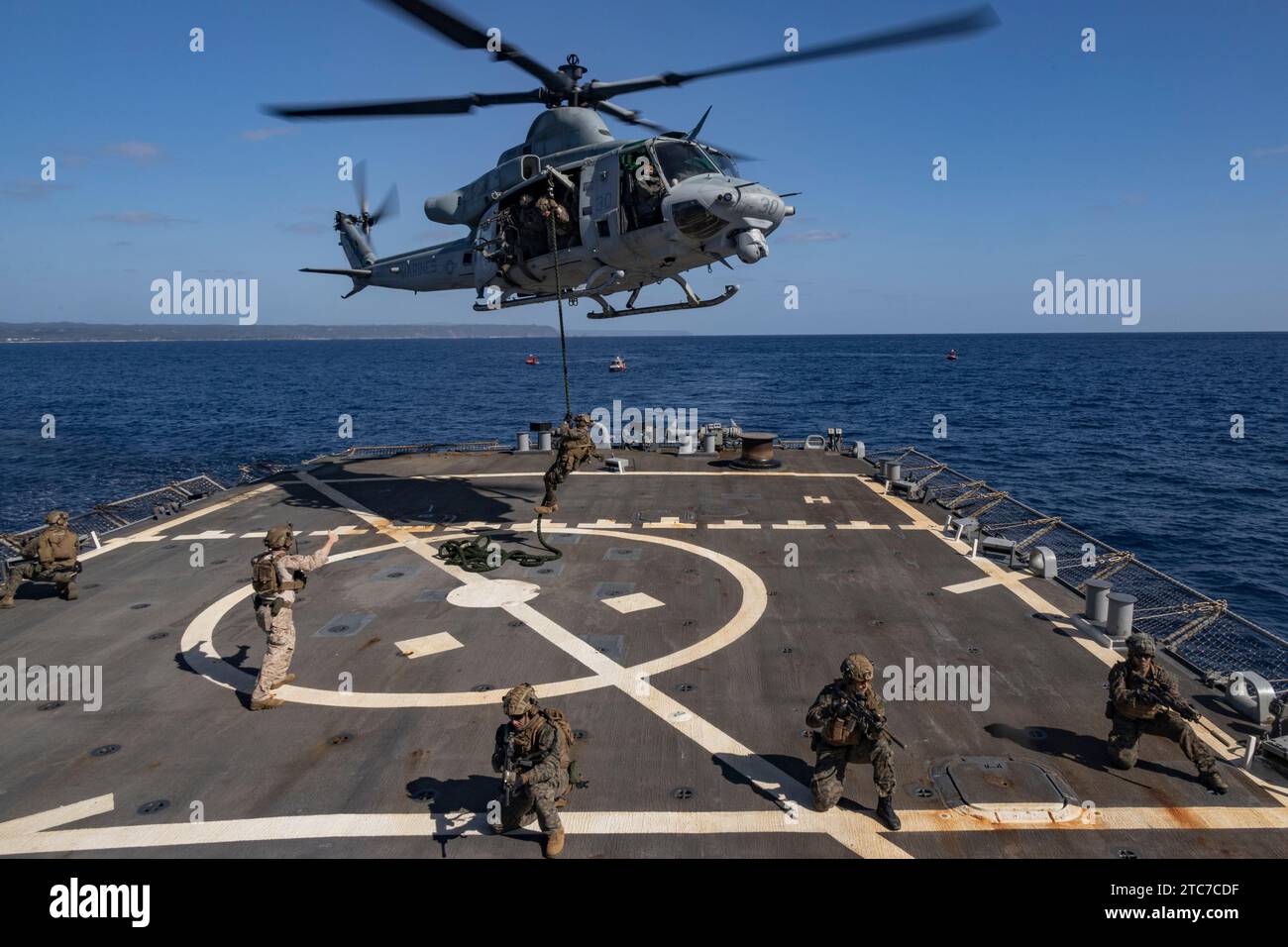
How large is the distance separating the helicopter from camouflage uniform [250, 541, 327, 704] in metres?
10.3

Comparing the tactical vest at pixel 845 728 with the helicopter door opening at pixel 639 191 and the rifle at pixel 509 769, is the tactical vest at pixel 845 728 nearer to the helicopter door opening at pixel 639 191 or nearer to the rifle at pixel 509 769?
the rifle at pixel 509 769

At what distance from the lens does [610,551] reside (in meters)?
20.2

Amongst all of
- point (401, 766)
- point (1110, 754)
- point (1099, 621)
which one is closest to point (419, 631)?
point (401, 766)

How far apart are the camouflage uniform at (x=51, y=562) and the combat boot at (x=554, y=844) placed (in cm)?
1537

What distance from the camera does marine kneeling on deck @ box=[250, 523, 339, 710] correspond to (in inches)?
466

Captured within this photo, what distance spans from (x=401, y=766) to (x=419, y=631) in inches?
200

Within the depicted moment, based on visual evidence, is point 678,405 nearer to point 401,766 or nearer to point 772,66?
point 772,66

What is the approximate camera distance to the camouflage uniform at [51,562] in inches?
661

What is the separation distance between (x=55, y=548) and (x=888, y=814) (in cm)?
1892

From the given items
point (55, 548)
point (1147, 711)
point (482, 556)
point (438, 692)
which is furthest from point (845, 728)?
point (55, 548)

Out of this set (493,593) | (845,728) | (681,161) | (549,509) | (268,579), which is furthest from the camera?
(549,509)

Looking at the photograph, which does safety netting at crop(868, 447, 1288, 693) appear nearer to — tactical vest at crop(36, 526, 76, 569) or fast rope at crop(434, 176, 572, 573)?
fast rope at crop(434, 176, 572, 573)

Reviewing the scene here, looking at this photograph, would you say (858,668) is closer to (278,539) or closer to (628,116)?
(278,539)

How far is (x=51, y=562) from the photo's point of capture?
16.8m
